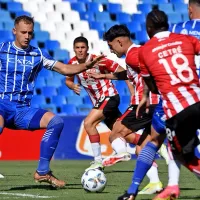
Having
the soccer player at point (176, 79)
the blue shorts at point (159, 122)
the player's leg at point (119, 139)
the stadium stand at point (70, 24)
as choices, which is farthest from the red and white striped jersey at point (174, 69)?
the stadium stand at point (70, 24)

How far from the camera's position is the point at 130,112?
984 centimetres

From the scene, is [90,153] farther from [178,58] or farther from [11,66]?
[178,58]

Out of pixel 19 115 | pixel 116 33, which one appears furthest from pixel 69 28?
pixel 19 115

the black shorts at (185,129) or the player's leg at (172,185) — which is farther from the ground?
the black shorts at (185,129)

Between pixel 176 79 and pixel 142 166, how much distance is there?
3.10 ft

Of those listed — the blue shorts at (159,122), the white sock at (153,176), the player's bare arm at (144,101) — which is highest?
the player's bare arm at (144,101)

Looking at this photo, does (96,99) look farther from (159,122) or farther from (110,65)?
(159,122)

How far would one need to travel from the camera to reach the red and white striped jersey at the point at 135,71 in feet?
25.5

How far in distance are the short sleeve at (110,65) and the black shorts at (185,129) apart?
16.4 feet

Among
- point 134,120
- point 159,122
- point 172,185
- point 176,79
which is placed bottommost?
point 172,185

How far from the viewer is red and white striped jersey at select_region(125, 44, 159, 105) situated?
7781 mm

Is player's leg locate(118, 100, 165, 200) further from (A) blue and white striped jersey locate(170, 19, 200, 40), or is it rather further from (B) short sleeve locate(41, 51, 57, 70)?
(B) short sleeve locate(41, 51, 57, 70)

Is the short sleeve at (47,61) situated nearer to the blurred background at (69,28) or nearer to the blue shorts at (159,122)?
the blue shorts at (159,122)

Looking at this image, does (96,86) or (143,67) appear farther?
(96,86)
